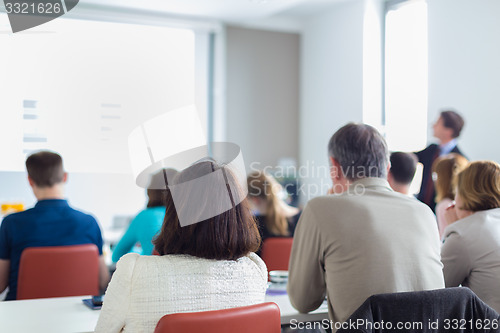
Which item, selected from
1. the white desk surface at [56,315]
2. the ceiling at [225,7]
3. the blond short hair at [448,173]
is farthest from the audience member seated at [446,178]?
the ceiling at [225,7]

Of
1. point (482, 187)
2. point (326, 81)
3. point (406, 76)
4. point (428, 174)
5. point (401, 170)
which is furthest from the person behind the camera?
point (326, 81)

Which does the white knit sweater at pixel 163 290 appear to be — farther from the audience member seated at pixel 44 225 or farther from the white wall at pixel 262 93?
the white wall at pixel 262 93

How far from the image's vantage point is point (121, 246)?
118 inches

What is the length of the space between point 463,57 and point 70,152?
142 inches

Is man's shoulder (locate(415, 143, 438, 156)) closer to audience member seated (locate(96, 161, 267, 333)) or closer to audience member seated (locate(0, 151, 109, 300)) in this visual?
audience member seated (locate(0, 151, 109, 300))

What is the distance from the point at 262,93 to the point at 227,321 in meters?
5.15

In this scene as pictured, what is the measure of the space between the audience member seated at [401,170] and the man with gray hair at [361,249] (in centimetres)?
104

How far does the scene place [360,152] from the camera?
6.50 ft

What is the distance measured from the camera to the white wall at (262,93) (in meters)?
6.25

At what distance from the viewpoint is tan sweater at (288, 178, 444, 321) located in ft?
5.80

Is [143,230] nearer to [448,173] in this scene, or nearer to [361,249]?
[361,249]

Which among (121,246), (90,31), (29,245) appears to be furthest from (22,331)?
(90,31)

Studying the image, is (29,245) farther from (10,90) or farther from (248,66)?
(248,66)

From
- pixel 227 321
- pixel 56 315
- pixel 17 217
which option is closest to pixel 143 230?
pixel 17 217
